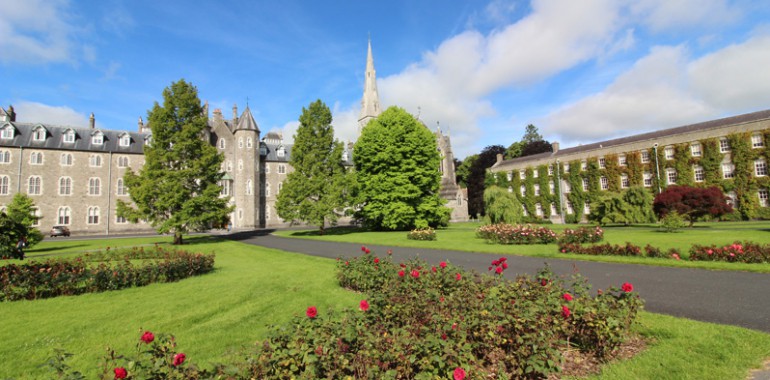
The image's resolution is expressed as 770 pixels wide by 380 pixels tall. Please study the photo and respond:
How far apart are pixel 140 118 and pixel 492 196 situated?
184 feet

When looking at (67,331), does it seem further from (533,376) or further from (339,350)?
(533,376)

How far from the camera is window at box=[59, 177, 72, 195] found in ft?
148

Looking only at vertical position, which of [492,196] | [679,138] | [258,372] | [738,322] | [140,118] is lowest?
[738,322]

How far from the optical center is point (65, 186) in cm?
4541

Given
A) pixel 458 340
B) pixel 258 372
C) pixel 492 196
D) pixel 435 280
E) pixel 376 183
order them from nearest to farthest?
pixel 258 372 → pixel 458 340 → pixel 435 280 → pixel 492 196 → pixel 376 183

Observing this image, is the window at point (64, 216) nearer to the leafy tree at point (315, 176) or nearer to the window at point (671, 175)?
the leafy tree at point (315, 176)

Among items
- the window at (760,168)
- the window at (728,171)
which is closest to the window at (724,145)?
the window at (728,171)

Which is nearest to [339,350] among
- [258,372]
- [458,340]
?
[258,372]

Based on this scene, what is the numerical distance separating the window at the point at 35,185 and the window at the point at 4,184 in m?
1.84

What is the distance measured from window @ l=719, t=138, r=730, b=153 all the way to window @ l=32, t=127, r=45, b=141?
8086cm

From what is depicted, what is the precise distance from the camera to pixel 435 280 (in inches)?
285

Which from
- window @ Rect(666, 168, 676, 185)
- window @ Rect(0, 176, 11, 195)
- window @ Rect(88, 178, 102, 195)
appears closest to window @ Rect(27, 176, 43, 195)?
window @ Rect(0, 176, 11, 195)

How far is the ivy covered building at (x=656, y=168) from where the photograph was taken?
3834cm

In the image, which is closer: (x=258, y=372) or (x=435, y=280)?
(x=258, y=372)
